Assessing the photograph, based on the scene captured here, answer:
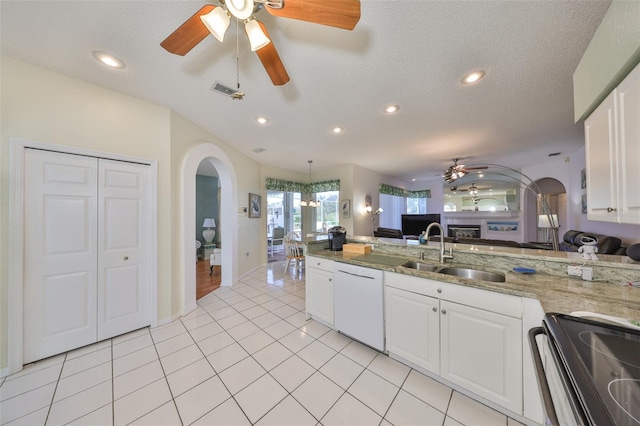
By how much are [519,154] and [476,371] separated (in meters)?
4.99

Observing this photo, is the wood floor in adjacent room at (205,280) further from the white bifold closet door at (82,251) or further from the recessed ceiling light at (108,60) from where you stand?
the recessed ceiling light at (108,60)

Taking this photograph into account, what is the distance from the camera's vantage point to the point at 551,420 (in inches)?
24.0

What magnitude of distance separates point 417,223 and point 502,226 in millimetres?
2324

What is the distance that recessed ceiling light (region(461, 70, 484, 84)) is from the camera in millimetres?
1847

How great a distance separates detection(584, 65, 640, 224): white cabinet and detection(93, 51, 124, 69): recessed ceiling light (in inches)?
132

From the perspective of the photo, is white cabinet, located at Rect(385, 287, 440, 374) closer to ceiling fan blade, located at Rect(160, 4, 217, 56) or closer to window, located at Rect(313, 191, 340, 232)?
ceiling fan blade, located at Rect(160, 4, 217, 56)

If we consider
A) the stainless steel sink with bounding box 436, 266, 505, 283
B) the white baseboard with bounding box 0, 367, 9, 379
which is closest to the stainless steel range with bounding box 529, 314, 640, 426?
the stainless steel sink with bounding box 436, 266, 505, 283

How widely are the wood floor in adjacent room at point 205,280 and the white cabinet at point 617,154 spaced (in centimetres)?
442

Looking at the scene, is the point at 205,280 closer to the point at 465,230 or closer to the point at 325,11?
the point at 325,11

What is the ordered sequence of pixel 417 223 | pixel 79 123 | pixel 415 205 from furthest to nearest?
pixel 415 205
pixel 417 223
pixel 79 123

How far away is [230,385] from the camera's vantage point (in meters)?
1.60

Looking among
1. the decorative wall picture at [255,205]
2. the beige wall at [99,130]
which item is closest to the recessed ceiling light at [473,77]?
the beige wall at [99,130]

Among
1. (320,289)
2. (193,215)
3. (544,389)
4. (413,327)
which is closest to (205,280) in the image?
(193,215)

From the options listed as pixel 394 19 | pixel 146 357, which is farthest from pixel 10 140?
pixel 394 19
